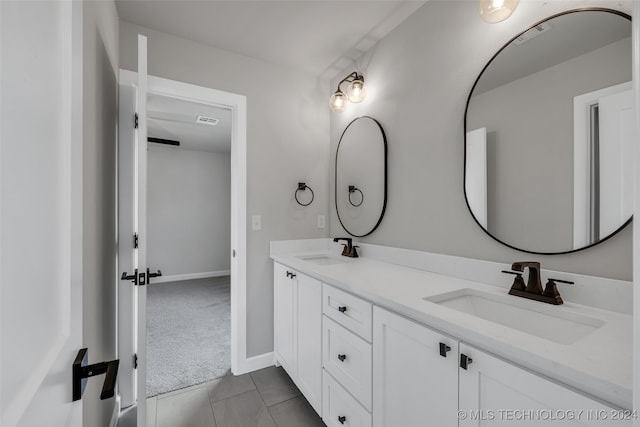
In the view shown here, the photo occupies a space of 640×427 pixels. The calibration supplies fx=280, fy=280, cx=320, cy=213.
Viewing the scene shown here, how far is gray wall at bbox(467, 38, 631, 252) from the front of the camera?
106cm

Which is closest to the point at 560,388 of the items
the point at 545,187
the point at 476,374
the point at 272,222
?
the point at 476,374

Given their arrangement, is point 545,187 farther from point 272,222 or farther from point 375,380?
point 272,222

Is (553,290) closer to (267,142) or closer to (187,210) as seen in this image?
(267,142)

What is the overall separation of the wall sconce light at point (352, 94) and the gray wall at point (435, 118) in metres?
0.08

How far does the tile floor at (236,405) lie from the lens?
5.46ft

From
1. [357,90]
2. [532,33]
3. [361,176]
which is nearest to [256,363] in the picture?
[361,176]

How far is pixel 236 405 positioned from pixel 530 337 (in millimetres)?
1765

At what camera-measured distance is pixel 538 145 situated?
3.90 feet

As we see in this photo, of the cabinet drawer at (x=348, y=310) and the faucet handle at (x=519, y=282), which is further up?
the faucet handle at (x=519, y=282)

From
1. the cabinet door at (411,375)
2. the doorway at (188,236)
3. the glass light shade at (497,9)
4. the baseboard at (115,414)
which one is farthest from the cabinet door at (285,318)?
the glass light shade at (497,9)

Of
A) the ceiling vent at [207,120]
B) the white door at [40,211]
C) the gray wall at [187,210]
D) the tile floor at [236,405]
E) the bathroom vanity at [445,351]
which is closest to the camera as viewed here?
the white door at [40,211]

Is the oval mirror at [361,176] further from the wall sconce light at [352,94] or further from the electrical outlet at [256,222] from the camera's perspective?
the electrical outlet at [256,222]

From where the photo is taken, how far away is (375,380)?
1.19m

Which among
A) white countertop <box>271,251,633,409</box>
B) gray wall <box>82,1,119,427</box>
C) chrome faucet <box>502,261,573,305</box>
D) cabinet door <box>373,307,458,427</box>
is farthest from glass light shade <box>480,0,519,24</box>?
gray wall <box>82,1,119,427</box>
